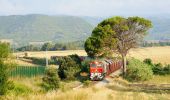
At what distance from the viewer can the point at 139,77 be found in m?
61.3

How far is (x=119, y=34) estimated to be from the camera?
66000 millimetres

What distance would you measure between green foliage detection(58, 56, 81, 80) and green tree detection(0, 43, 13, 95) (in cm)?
2170

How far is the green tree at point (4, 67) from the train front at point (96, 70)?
2234 cm

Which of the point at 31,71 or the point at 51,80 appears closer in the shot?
the point at 51,80

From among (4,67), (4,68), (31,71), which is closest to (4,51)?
(4,67)

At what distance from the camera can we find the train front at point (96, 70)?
5309 centimetres

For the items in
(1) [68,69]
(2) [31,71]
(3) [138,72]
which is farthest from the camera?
(3) [138,72]

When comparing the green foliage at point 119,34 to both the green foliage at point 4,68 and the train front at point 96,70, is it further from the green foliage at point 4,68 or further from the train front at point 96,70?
the green foliage at point 4,68

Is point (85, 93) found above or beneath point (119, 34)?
beneath

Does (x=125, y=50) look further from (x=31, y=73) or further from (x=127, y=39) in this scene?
(x=31, y=73)

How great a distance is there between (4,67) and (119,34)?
39380mm

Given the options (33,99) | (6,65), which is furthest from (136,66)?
(33,99)

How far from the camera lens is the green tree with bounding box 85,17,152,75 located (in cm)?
6438

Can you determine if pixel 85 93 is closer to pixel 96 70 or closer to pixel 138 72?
pixel 96 70
